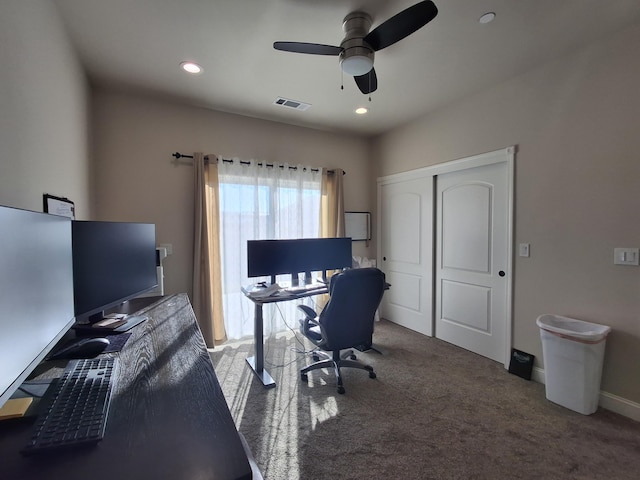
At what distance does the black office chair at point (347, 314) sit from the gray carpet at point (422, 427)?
10.5 inches

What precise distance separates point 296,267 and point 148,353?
6.38 feet

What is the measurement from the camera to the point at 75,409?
0.77 meters

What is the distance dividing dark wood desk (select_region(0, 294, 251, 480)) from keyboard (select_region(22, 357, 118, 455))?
0.02m

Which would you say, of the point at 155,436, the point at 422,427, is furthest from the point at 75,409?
the point at 422,427

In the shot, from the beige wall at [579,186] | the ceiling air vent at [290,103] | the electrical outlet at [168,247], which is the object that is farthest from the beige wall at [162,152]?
the beige wall at [579,186]

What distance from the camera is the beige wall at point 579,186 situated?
200 centimetres

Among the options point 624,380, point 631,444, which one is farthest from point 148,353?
point 624,380

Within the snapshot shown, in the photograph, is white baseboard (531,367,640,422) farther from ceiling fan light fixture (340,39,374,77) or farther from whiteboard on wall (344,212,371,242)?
ceiling fan light fixture (340,39,374,77)

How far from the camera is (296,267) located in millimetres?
3064

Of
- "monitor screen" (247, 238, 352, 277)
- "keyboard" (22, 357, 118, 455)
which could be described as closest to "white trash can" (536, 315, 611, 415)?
"monitor screen" (247, 238, 352, 277)

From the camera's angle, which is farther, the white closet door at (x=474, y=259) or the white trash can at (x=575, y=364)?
the white closet door at (x=474, y=259)

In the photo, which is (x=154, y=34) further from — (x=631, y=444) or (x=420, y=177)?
(x=631, y=444)

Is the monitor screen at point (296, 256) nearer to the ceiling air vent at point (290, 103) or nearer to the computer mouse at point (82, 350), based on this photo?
the ceiling air vent at point (290, 103)

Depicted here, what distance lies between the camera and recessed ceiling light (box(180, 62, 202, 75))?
233 centimetres
